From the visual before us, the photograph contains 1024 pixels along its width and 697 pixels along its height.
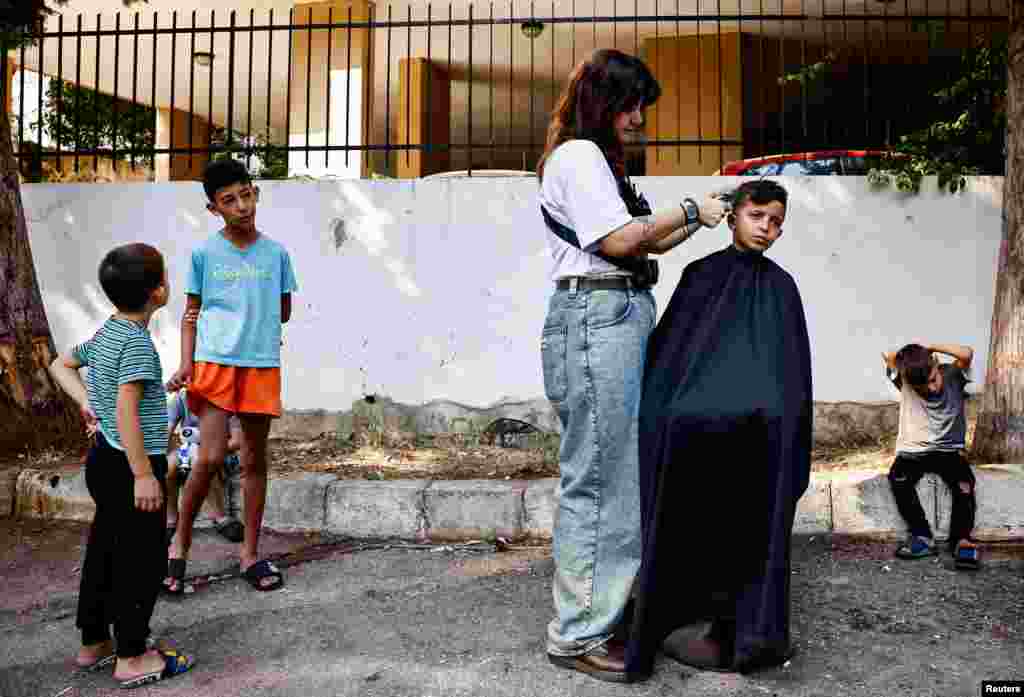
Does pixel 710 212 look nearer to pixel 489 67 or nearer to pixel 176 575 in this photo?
pixel 176 575

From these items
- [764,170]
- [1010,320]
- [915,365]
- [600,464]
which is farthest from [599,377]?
[764,170]

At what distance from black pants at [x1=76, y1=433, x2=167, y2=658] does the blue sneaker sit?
118 inches

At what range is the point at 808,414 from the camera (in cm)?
260

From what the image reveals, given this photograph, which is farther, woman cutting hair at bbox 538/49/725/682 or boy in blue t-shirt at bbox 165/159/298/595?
boy in blue t-shirt at bbox 165/159/298/595

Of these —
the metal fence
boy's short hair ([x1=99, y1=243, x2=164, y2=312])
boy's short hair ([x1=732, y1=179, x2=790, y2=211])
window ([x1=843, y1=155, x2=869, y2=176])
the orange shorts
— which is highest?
the metal fence

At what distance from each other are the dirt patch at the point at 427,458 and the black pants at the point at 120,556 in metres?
1.96

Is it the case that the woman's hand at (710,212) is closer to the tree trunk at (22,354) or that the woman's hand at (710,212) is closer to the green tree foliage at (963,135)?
the green tree foliage at (963,135)

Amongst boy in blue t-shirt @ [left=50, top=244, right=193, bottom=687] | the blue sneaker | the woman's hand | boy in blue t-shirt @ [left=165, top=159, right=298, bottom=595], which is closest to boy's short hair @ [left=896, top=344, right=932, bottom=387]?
the blue sneaker

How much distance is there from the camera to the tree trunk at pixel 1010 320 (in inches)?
174

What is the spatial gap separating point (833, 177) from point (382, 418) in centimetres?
328

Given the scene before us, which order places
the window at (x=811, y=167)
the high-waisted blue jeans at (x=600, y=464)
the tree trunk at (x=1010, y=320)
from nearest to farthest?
the high-waisted blue jeans at (x=600, y=464), the tree trunk at (x=1010, y=320), the window at (x=811, y=167)

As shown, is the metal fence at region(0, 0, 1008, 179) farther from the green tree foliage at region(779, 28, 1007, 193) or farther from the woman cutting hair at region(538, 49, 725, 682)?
the woman cutting hair at region(538, 49, 725, 682)

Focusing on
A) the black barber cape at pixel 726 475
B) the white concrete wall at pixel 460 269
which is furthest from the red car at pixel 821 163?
the black barber cape at pixel 726 475

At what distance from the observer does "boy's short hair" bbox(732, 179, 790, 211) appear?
2.70 metres
